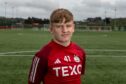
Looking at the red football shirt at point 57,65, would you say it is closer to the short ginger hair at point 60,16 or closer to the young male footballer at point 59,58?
the young male footballer at point 59,58

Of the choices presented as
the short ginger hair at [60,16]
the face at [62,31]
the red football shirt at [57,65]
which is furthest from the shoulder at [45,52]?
the short ginger hair at [60,16]

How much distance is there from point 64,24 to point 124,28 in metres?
114

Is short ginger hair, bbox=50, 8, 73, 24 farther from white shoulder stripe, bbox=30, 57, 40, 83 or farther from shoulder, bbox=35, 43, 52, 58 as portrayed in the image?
white shoulder stripe, bbox=30, 57, 40, 83

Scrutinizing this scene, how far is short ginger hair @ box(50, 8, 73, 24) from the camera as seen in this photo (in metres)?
A: 4.18

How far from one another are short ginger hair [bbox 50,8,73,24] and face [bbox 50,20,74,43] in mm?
39

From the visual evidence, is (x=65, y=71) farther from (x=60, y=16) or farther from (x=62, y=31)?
(x=60, y=16)

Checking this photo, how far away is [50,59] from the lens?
4281 millimetres

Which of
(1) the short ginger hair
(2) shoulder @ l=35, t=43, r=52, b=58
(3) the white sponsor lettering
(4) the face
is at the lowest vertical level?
(3) the white sponsor lettering

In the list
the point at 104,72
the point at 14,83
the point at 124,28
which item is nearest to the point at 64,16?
the point at 14,83

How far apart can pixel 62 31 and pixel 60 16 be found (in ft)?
0.51

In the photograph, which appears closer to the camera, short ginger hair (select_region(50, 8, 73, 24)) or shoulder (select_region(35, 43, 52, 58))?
short ginger hair (select_region(50, 8, 73, 24))

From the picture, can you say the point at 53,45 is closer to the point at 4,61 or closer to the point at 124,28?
the point at 4,61

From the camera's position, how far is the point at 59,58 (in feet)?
14.1

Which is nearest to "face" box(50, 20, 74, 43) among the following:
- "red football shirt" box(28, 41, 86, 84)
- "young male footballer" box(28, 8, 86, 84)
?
"young male footballer" box(28, 8, 86, 84)
